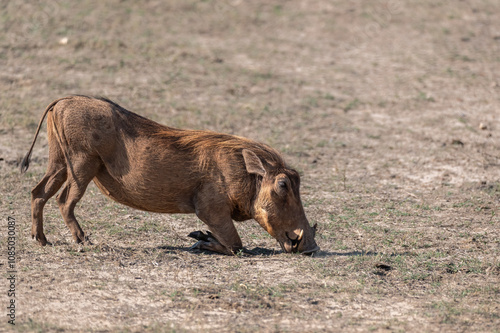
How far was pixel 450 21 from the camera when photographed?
47.1 feet

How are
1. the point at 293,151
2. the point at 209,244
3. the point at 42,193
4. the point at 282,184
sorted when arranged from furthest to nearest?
1. the point at 293,151
2. the point at 42,193
3. the point at 209,244
4. the point at 282,184

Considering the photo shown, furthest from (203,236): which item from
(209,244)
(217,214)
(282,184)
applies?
(282,184)

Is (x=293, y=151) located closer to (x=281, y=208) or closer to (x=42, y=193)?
(x=281, y=208)

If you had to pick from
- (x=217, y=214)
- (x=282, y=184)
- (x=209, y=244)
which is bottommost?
(x=209, y=244)

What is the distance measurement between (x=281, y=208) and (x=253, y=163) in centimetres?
43

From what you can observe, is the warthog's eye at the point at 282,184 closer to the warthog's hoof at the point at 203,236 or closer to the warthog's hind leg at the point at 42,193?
the warthog's hoof at the point at 203,236

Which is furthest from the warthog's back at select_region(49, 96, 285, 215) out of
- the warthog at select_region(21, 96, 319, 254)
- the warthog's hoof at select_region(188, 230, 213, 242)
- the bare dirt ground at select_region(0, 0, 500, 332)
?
the bare dirt ground at select_region(0, 0, 500, 332)

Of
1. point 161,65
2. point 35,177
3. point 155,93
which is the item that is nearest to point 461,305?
point 35,177

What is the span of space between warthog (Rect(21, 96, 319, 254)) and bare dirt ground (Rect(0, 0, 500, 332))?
0.24 m

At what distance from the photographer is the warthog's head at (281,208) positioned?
18.7 ft

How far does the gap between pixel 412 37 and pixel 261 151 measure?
874 centimetres

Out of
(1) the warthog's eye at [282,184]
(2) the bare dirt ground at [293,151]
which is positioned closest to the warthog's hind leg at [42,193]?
(2) the bare dirt ground at [293,151]

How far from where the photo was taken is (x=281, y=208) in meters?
5.74

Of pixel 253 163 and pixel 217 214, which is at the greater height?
pixel 253 163
